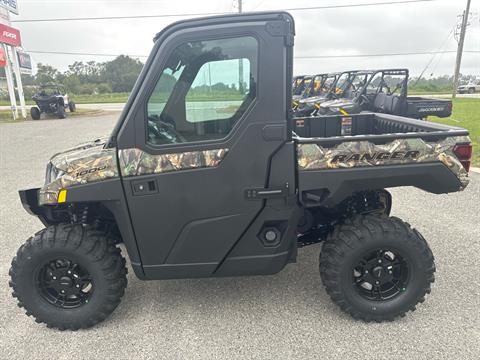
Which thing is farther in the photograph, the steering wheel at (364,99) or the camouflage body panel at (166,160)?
the steering wheel at (364,99)

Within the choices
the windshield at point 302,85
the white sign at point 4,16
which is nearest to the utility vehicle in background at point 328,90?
the windshield at point 302,85

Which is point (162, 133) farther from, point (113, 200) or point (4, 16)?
point (4, 16)

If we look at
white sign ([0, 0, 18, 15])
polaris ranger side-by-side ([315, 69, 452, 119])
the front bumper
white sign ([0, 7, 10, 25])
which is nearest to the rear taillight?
the front bumper

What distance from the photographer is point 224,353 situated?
244 centimetres

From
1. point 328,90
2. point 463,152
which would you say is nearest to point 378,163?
point 463,152

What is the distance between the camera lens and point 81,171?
99.0 inches

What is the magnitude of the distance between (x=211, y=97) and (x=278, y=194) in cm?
82

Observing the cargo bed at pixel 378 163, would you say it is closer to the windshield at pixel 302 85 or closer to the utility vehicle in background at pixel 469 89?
the windshield at pixel 302 85

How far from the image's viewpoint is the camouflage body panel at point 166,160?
2.44 m

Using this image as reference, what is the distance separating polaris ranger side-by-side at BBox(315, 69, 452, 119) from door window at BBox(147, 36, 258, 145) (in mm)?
8013

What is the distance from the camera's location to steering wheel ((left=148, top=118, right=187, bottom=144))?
2.44 meters

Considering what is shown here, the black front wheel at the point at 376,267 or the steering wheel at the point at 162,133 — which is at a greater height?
the steering wheel at the point at 162,133

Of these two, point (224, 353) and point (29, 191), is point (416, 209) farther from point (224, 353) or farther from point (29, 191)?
point (29, 191)

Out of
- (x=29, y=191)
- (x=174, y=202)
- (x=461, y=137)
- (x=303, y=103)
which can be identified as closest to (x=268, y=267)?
(x=174, y=202)
